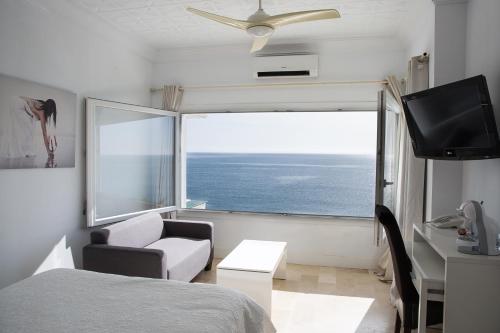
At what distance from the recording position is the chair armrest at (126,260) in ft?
8.71

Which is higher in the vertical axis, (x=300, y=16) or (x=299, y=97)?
(x=300, y=16)

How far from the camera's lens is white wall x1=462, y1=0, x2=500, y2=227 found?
1.97 m

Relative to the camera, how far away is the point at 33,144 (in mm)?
2664

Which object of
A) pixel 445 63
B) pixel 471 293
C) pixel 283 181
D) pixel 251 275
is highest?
pixel 445 63

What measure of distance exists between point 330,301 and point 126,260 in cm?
183

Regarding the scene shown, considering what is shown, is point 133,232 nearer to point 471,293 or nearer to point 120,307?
point 120,307

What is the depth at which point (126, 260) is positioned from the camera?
2.74m

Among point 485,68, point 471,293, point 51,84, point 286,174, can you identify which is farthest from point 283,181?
point 471,293

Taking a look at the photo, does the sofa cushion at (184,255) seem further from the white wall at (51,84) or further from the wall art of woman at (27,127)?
the wall art of woman at (27,127)

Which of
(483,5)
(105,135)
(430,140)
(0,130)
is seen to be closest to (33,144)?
(0,130)

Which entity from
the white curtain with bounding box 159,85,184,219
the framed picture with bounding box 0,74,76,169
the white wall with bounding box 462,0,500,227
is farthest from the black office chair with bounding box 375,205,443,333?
the white curtain with bounding box 159,85,184,219

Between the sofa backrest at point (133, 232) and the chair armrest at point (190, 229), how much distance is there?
12 centimetres

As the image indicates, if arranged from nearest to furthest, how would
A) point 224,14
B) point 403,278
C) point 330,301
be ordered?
point 403,278
point 330,301
point 224,14

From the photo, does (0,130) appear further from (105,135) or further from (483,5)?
(483,5)
